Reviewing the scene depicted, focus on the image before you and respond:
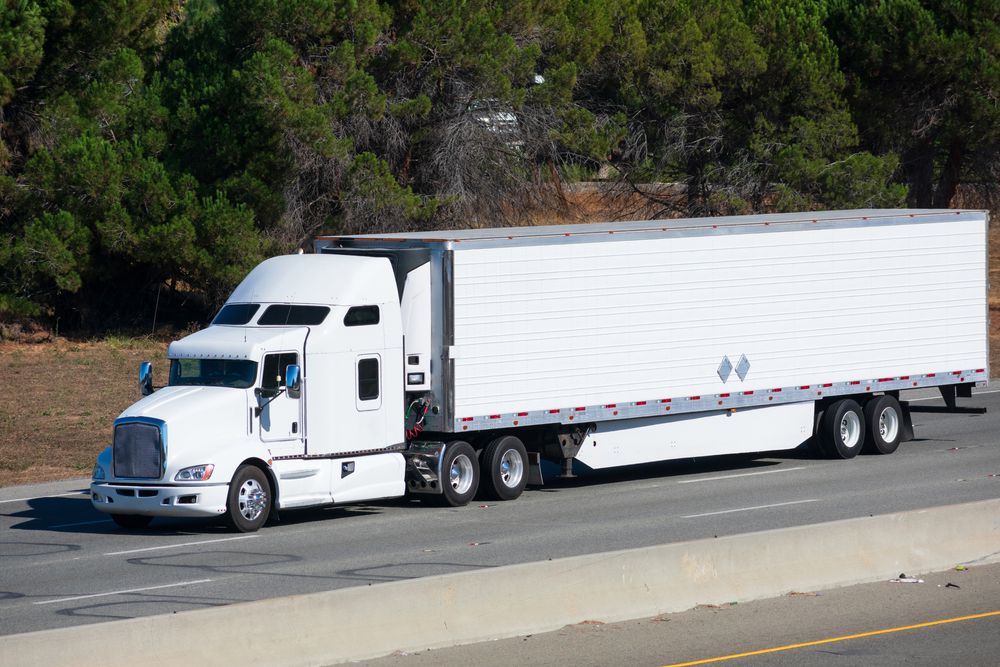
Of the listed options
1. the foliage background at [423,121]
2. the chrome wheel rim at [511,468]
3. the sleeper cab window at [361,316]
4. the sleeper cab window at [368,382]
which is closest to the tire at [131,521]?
the sleeper cab window at [368,382]

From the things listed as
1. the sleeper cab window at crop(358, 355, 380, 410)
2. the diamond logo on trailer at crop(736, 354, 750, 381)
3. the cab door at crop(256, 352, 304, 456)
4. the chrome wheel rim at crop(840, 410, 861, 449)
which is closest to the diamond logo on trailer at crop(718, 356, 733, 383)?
the diamond logo on trailer at crop(736, 354, 750, 381)

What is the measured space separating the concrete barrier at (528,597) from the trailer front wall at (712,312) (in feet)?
23.6

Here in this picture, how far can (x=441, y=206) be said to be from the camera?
126ft

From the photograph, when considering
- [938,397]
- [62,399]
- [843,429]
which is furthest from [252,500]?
[938,397]

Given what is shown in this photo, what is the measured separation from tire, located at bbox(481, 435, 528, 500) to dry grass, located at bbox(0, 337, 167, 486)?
761 cm

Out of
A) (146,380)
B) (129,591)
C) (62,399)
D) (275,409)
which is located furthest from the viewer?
(62,399)

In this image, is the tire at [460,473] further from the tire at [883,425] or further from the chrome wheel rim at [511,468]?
the tire at [883,425]

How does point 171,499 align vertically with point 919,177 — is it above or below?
below

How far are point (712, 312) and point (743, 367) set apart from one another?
1.01 meters

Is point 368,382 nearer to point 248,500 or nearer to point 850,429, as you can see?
point 248,500

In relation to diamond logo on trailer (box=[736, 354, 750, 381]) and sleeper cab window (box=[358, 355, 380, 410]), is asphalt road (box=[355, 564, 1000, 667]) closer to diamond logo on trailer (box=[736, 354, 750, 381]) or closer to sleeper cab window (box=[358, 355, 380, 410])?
sleeper cab window (box=[358, 355, 380, 410])

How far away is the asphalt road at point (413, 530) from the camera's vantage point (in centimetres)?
1474

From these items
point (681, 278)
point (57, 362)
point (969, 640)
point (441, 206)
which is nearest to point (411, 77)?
point (441, 206)

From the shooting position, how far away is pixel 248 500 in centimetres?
1816
